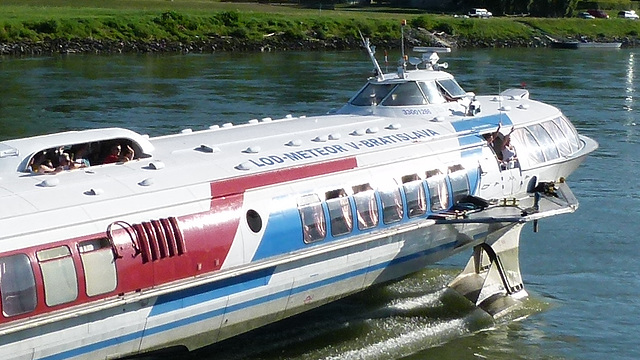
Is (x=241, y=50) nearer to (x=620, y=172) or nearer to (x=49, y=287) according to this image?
(x=620, y=172)

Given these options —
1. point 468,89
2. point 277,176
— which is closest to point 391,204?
point 277,176

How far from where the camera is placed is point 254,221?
12.4 meters

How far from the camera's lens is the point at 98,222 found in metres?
11.0

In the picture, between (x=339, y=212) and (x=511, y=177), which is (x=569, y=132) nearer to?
(x=511, y=177)

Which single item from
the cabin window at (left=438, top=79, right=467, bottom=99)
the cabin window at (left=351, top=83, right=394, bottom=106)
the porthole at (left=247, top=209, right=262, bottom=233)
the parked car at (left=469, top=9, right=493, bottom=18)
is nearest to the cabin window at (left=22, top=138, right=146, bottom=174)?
the porthole at (left=247, top=209, right=262, bottom=233)

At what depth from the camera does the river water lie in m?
14.9

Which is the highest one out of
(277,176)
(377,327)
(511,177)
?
(277,176)

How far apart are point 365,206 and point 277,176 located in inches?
60.1

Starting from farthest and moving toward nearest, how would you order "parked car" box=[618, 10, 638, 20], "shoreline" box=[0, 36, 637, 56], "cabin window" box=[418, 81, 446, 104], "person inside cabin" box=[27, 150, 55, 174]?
"parked car" box=[618, 10, 638, 20] < "shoreline" box=[0, 36, 637, 56] < "cabin window" box=[418, 81, 446, 104] < "person inside cabin" box=[27, 150, 55, 174]

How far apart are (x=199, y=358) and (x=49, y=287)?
3441 mm

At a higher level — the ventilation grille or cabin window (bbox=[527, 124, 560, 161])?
the ventilation grille

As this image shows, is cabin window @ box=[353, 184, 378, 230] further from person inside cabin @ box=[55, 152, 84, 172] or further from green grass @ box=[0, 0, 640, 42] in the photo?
green grass @ box=[0, 0, 640, 42]

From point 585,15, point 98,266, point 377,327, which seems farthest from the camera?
point 585,15

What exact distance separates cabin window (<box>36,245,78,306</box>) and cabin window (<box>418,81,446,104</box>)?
8411 millimetres
